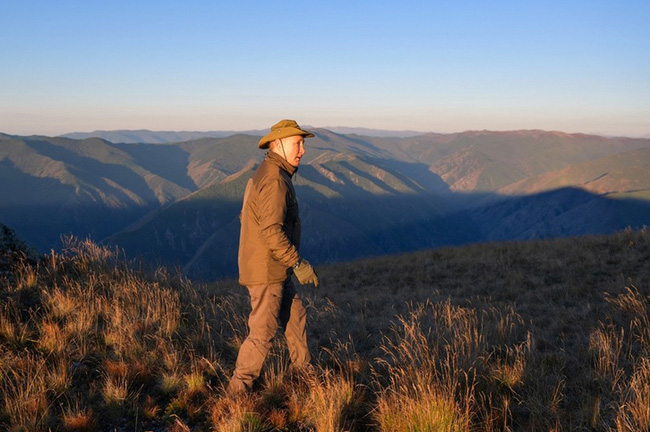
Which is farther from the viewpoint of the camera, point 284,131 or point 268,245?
point 284,131

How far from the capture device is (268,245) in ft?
12.8

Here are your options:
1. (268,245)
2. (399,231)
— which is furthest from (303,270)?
(399,231)

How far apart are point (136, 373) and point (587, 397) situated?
4.03m

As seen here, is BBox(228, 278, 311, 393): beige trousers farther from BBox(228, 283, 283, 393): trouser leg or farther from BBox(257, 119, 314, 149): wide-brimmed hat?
BBox(257, 119, 314, 149): wide-brimmed hat

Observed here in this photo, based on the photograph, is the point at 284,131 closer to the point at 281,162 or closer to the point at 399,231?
the point at 281,162

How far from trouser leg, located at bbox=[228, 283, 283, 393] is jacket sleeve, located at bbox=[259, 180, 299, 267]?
Result: 384mm

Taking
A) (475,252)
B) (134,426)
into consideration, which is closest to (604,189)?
(475,252)

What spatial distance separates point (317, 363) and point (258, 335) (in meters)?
1.09

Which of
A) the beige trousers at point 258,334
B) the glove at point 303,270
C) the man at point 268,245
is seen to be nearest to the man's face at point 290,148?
the man at point 268,245

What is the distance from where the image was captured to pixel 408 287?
10203mm

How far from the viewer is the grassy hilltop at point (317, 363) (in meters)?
3.43

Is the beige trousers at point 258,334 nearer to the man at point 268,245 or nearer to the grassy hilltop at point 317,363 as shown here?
the man at point 268,245

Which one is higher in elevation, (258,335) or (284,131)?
(284,131)

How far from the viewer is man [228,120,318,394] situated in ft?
12.6
